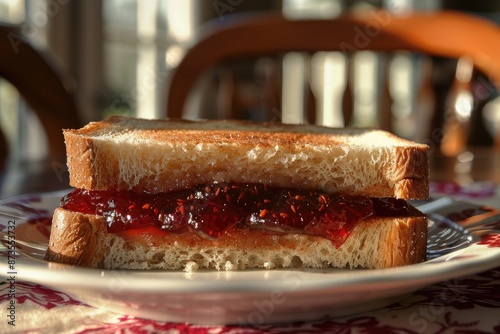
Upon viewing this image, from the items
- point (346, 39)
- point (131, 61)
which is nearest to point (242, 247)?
point (346, 39)

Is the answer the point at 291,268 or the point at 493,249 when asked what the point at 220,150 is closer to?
the point at 291,268

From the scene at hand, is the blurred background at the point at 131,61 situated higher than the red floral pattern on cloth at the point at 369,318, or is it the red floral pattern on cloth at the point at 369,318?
the blurred background at the point at 131,61

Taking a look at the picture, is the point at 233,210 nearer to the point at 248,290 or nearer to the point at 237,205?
the point at 237,205

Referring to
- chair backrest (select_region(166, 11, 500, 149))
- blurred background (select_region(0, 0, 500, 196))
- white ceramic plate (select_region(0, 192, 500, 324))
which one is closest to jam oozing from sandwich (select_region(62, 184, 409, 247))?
white ceramic plate (select_region(0, 192, 500, 324))

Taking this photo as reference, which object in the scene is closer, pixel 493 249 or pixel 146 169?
pixel 493 249

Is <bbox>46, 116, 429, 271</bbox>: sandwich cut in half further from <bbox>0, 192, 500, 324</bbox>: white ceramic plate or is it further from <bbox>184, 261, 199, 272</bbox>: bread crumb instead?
<bbox>0, 192, 500, 324</bbox>: white ceramic plate

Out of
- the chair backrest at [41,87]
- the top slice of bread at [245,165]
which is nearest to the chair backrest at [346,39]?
the chair backrest at [41,87]

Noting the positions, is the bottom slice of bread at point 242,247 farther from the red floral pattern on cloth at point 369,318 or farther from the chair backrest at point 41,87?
the chair backrest at point 41,87

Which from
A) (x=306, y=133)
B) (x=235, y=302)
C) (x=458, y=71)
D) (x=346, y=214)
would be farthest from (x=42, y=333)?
(x=458, y=71)
